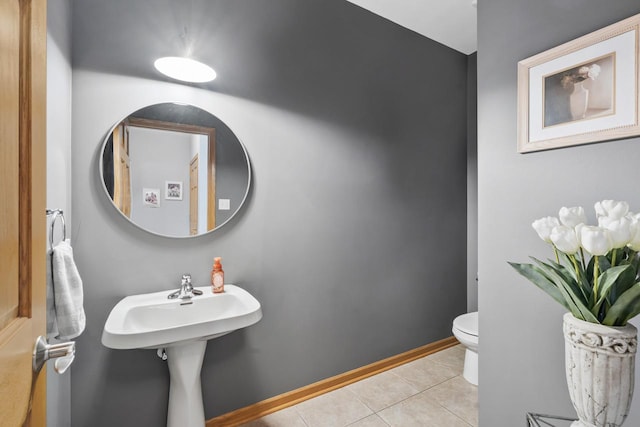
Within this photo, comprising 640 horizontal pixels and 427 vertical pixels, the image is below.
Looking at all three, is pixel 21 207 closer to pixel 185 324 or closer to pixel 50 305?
pixel 50 305

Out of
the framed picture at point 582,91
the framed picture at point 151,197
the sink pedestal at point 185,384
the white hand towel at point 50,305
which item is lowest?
the sink pedestal at point 185,384

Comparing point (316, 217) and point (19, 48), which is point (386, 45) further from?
point (19, 48)

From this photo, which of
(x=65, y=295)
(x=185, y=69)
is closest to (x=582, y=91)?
(x=185, y=69)

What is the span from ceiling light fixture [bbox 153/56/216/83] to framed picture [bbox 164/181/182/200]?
57cm

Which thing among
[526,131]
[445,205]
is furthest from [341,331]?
[526,131]

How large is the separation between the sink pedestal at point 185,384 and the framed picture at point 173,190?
773mm

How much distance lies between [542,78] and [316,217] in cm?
141

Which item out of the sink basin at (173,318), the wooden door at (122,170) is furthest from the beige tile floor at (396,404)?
the wooden door at (122,170)

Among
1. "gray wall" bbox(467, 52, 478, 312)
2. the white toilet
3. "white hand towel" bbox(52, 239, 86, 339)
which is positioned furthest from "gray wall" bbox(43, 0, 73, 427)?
"gray wall" bbox(467, 52, 478, 312)

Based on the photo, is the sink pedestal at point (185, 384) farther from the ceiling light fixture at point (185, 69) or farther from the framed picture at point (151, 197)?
the ceiling light fixture at point (185, 69)

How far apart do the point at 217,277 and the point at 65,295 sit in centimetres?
71

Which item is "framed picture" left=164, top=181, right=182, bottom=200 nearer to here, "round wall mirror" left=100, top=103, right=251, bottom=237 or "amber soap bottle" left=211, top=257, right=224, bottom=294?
"round wall mirror" left=100, top=103, right=251, bottom=237

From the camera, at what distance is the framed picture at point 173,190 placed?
A: 5.47 ft

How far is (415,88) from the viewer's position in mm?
2590
